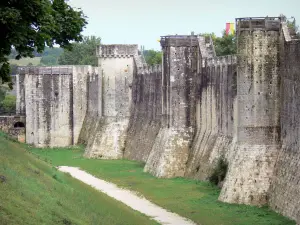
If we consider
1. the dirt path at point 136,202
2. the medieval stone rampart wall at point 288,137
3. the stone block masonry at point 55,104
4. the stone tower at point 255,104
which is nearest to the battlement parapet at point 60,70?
the stone block masonry at point 55,104

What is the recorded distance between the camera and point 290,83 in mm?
34531

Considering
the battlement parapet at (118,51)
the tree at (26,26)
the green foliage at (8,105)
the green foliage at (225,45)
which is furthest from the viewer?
the green foliage at (8,105)

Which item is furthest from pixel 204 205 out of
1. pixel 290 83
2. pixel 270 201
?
pixel 290 83

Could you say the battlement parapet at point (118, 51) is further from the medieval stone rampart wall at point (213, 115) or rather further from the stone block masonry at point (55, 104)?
the medieval stone rampart wall at point (213, 115)

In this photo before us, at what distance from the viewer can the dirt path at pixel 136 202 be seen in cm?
3353

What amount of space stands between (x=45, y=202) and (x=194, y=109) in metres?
24.0

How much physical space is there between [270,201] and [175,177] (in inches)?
546

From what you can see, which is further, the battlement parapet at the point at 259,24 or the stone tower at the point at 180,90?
the stone tower at the point at 180,90

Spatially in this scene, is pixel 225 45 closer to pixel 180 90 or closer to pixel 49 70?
pixel 49 70

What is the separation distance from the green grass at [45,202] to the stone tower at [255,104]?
4530mm

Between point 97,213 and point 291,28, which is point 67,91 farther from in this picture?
point 97,213

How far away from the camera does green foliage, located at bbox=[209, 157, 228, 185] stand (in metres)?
41.6

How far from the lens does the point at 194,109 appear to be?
Result: 163 feet

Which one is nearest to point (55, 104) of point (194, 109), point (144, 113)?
point (144, 113)
